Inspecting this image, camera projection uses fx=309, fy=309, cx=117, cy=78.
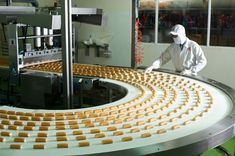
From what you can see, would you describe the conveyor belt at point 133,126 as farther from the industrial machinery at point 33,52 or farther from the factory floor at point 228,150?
the factory floor at point 228,150

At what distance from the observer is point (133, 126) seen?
Result: 166cm

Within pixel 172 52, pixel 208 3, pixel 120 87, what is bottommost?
pixel 120 87

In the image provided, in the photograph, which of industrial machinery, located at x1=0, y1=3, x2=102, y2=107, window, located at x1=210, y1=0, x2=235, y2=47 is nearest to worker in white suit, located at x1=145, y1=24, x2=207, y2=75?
industrial machinery, located at x1=0, y1=3, x2=102, y2=107

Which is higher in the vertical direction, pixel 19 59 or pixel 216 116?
pixel 19 59

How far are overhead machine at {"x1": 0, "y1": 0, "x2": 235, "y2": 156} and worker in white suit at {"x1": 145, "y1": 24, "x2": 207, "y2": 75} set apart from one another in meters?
0.74

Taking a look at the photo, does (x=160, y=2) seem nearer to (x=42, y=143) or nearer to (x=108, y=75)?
(x=108, y=75)

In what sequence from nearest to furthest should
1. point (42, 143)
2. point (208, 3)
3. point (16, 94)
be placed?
1. point (42, 143)
2. point (16, 94)
3. point (208, 3)

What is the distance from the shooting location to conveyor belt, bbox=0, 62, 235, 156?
1385mm

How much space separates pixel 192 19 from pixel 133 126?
163 inches

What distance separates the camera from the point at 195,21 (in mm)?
5371

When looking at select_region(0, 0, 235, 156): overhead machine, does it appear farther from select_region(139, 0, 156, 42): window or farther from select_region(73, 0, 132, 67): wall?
select_region(73, 0, 132, 67): wall

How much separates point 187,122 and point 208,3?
12.8ft

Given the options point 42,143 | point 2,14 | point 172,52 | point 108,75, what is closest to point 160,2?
point 172,52

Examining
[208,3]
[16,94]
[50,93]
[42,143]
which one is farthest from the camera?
[208,3]
